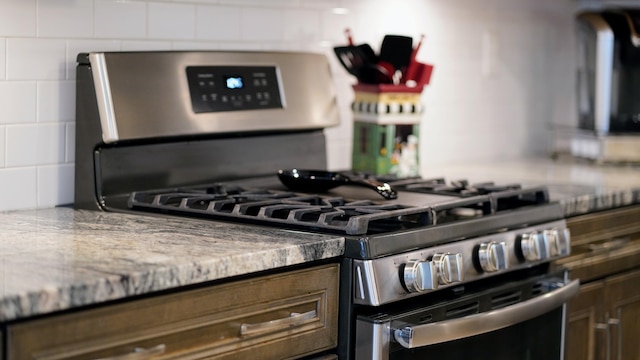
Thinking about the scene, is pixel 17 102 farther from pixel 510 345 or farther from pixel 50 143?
pixel 510 345

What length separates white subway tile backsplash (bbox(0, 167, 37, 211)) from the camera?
1979 millimetres

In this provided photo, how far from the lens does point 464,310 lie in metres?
1.89

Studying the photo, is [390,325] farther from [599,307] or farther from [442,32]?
[442,32]

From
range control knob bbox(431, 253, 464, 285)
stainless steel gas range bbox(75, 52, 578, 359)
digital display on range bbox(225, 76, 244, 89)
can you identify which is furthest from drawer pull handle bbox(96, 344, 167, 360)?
digital display on range bbox(225, 76, 244, 89)

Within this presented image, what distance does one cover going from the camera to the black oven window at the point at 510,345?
1.78 meters

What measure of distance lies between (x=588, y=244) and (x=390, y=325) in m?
0.91

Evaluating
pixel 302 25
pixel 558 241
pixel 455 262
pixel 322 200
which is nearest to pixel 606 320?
pixel 558 241

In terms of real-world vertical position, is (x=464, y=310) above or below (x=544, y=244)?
below

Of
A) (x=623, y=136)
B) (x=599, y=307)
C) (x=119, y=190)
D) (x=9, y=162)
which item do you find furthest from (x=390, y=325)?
(x=623, y=136)

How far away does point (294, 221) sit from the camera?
176cm

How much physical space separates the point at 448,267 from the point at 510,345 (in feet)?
0.94

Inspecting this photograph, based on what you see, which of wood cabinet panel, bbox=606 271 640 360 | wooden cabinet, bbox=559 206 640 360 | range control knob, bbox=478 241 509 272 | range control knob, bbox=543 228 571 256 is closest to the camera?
range control knob, bbox=478 241 509 272

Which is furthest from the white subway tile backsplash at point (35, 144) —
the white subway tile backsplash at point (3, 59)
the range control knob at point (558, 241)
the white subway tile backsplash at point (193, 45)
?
the range control knob at point (558, 241)

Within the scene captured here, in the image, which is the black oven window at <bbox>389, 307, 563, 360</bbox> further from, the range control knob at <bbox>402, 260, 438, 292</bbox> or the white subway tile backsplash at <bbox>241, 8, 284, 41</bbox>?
the white subway tile backsplash at <bbox>241, 8, 284, 41</bbox>
